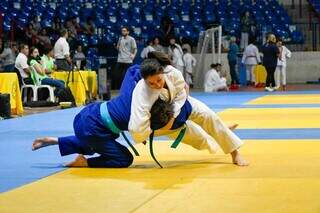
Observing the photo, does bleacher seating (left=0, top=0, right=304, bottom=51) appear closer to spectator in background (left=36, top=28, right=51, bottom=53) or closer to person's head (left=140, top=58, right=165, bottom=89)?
spectator in background (left=36, top=28, right=51, bottom=53)

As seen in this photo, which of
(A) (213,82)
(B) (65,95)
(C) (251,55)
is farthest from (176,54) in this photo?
(B) (65,95)

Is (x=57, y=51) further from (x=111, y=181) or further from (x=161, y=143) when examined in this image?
(x=111, y=181)

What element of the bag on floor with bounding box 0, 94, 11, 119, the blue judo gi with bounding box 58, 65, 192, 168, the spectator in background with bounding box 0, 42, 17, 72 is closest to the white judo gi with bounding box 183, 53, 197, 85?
the spectator in background with bounding box 0, 42, 17, 72

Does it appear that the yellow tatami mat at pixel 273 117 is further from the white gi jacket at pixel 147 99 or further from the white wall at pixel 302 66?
the white wall at pixel 302 66

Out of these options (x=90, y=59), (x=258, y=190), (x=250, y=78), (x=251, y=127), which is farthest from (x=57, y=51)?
(x=258, y=190)

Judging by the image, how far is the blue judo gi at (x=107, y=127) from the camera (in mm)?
6934

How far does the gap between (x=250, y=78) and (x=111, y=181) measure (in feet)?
78.2

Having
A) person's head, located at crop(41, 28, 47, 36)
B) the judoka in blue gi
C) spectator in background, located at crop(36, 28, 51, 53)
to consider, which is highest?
person's head, located at crop(41, 28, 47, 36)

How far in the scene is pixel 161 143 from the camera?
30.9ft

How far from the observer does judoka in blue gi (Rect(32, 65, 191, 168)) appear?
6938mm

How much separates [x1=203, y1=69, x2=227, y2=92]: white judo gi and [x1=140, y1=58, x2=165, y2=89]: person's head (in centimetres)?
1858

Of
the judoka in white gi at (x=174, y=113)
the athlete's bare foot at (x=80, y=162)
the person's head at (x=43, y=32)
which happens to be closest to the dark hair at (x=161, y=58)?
the judoka in white gi at (x=174, y=113)

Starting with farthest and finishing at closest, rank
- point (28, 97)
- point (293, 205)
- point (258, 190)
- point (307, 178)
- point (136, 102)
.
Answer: point (28, 97), point (136, 102), point (307, 178), point (258, 190), point (293, 205)

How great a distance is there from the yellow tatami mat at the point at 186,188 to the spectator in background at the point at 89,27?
21.0 meters
